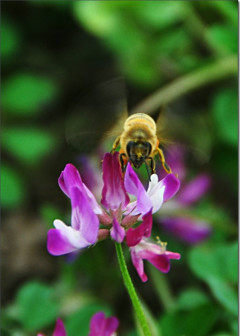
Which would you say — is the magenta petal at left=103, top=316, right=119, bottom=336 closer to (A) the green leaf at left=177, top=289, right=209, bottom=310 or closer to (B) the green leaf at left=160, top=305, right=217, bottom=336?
(B) the green leaf at left=160, top=305, right=217, bottom=336

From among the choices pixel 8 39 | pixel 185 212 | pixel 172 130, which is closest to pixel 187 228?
pixel 185 212

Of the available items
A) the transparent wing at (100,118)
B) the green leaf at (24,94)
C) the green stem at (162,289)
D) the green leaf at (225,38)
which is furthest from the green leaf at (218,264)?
the green leaf at (24,94)

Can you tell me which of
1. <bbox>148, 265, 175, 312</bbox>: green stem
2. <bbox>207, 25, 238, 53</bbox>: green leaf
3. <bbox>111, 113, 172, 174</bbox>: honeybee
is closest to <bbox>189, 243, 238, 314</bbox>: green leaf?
<bbox>148, 265, 175, 312</bbox>: green stem

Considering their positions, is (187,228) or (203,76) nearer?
(187,228)

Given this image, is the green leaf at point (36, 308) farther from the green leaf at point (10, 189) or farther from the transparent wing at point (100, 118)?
the green leaf at point (10, 189)

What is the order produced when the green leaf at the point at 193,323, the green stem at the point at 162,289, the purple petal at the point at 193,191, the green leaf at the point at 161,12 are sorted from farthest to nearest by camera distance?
1. the green leaf at the point at 161,12
2. the purple petal at the point at 193,191
3. the green stem at the point at 162,289
4. the green leaf at the point at 193,323

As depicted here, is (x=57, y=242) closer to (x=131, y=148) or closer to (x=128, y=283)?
(x=128, y=283)

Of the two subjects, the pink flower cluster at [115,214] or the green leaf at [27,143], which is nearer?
the pink flower cluster at [115,214]
